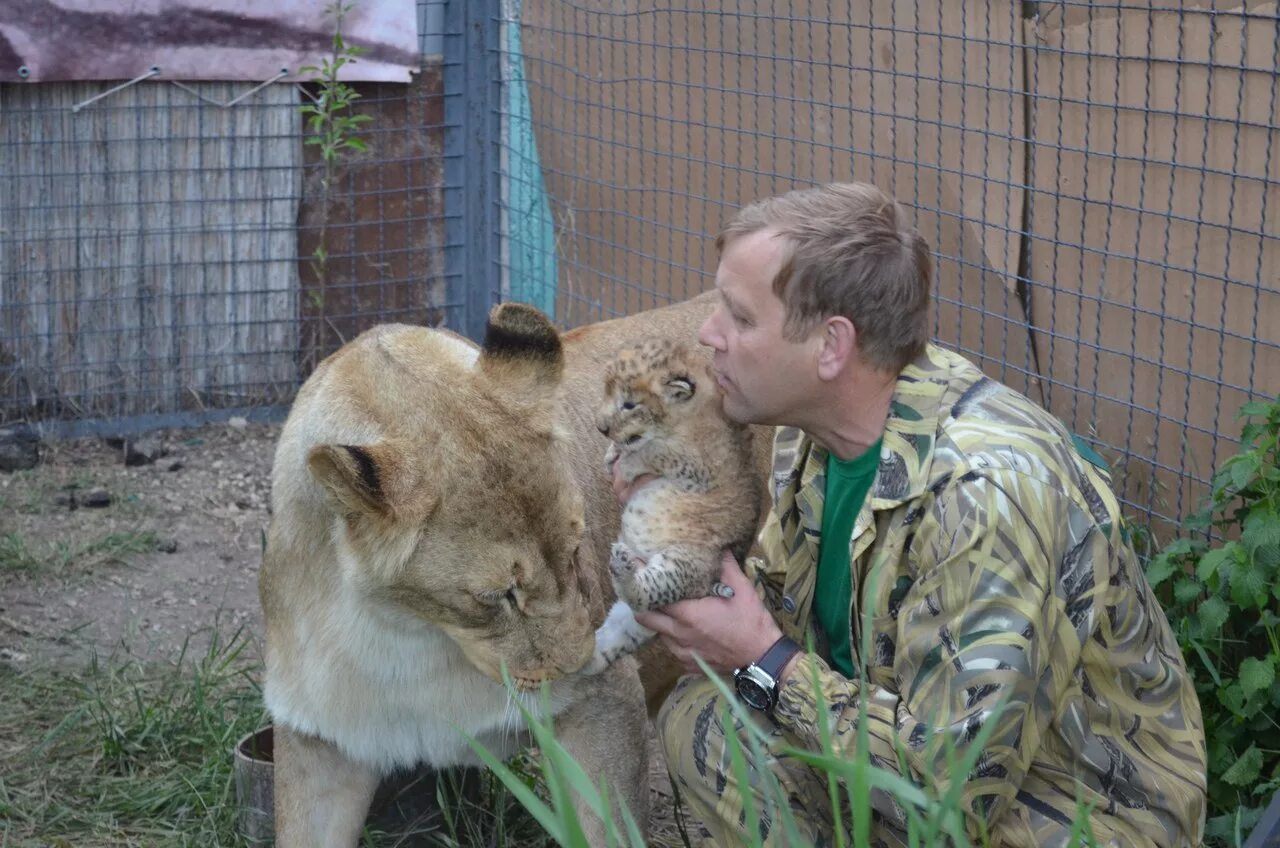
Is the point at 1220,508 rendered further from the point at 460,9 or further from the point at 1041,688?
the point at 460,9

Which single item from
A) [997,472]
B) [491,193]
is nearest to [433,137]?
[491,193]

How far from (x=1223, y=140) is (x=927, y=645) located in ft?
7.14

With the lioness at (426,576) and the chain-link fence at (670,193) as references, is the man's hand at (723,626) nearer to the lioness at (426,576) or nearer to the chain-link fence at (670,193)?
the lioness at (426,576)

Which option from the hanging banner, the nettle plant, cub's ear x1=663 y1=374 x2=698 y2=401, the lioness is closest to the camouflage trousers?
the lioness

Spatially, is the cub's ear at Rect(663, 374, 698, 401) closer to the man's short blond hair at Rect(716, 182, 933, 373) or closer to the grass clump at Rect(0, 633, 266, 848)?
the man's short blond hair at Rect(716, 182, 933, 373)

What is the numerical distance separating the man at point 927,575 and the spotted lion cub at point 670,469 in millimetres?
76

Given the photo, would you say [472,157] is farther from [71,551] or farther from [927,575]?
[927,575]

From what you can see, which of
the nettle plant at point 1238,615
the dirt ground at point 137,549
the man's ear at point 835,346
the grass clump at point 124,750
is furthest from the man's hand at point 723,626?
the grass clump at point 124,750

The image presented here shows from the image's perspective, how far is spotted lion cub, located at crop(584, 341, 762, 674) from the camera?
3.15 meters

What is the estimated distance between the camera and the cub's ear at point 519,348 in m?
3.14

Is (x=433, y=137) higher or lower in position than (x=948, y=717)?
higher

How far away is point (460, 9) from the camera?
25.4ft

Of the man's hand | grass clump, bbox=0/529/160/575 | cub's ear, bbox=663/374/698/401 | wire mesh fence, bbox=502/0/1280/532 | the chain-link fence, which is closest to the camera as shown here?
the man's hand

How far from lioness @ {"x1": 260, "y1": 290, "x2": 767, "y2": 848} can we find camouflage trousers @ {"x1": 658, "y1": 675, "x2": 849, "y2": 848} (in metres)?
0.12
